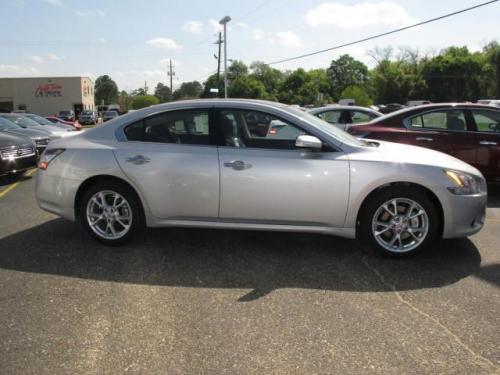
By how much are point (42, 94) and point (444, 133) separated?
6854cm

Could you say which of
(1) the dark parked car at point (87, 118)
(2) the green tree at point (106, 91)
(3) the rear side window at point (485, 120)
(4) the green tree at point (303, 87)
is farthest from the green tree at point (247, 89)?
(3) the rear side window at point (485, 120)

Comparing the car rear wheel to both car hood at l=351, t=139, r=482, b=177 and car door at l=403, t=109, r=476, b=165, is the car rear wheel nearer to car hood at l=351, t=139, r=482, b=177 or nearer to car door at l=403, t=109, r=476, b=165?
car hood at l=351, t=139, r=482, b=177

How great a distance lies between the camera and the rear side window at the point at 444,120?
764cm

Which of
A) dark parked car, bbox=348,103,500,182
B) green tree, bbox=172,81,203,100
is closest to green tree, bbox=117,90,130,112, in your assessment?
green tree, bbox=172,81,203,100

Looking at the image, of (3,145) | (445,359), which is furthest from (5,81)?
(445,359)

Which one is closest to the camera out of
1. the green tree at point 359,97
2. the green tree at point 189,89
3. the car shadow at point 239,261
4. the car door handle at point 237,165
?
the car shadow at point 239,261

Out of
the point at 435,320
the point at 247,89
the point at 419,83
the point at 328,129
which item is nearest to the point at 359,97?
the point at 419,83

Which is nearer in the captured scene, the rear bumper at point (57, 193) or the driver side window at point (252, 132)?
the driver side window at point (252, 132)

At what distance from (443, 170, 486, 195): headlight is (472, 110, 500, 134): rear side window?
342 cm

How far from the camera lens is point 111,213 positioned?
5.00 meters

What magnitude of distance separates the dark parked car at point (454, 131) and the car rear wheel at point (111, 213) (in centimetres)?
450

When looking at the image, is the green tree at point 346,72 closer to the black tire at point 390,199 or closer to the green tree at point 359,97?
the green tree at point 359,97

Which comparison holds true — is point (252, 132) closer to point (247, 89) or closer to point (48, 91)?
point (48, 91)

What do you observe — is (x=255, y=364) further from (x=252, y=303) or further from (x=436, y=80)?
(x=436, y=80)
